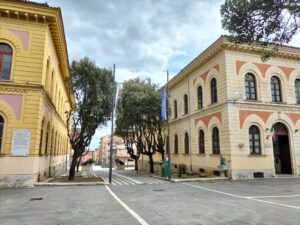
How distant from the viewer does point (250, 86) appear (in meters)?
21.0

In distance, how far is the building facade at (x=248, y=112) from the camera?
19.6m

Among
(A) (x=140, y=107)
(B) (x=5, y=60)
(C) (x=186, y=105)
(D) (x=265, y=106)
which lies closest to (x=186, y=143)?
(C) (x=186, y=105)

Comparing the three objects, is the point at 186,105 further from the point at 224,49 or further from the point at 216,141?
the point at 224,49

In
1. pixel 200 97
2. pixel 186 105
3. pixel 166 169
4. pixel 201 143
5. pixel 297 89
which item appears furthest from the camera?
pixel 186 105

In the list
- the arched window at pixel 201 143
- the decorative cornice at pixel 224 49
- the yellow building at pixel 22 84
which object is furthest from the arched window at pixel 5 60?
the arched window at pixel 201 143

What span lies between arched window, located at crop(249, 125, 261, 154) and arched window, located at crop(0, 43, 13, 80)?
17.5 m

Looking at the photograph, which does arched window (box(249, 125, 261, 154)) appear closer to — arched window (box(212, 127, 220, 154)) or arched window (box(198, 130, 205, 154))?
arched window (box(212, 127, 220, 154))

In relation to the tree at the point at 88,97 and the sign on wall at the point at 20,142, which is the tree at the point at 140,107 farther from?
the sign on wall at the point at 20,142

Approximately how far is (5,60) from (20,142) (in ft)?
16.9

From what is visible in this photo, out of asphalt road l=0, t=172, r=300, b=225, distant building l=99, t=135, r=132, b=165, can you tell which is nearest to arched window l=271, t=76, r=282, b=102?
asphalt road l=0, t=172, r=300, b=225

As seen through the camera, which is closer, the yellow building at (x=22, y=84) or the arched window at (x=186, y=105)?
the yellow building at (x=22, y=84)

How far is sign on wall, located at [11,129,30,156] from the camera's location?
14719 millimetres

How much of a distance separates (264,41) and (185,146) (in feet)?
59.5

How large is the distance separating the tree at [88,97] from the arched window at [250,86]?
1104 cm
